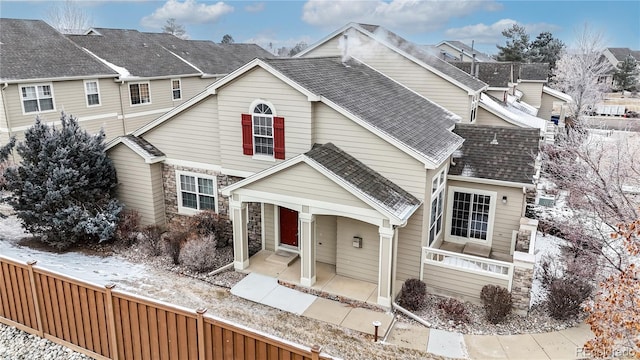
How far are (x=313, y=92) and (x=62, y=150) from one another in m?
8.45

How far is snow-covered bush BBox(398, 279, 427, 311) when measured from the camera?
1197 cm

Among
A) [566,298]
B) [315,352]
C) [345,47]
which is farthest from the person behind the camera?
[345,47]

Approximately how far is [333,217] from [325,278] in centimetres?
185

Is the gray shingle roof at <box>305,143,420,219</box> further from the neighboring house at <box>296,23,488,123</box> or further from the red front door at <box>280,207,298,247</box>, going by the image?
the neighboring house at <box>296,23,488,123</box>

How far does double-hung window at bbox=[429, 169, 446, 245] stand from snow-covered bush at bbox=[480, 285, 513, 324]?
9.17 ft

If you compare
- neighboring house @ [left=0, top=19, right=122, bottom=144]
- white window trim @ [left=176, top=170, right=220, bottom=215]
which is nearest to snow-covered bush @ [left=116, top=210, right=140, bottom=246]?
white window trim @ [left=176, top=170, right=220, bottom=215]

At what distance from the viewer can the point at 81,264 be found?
540 inches

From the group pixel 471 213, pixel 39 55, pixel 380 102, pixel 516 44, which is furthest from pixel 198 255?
pixel 516 44

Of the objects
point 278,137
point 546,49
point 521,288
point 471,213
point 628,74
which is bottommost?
point 521,288

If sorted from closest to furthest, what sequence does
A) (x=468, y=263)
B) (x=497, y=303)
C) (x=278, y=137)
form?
(x=497, y=303) → (x=468, y=263) → (x=278, y=137)

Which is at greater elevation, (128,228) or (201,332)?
(201,332)

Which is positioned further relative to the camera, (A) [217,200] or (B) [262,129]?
(A) [217,200]

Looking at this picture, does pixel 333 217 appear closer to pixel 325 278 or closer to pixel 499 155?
pixel 325 278

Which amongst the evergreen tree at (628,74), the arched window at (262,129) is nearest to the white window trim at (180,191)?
the arched window at (262,129)
